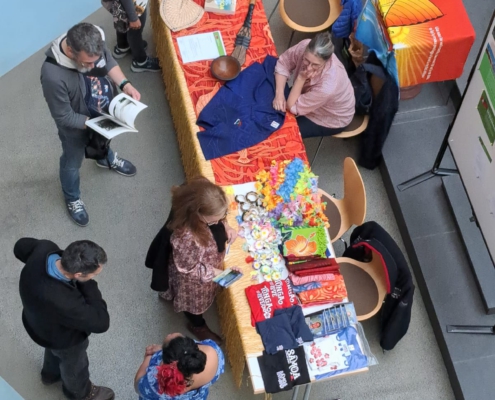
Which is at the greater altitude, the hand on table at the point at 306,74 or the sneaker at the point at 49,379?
the hand on table at the point at 306,74

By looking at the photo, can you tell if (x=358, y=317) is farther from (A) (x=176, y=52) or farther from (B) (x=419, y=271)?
(A) (x=176, y=52)

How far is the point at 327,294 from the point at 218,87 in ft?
5.02

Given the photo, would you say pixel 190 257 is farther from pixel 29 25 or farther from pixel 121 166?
pixel 29 25

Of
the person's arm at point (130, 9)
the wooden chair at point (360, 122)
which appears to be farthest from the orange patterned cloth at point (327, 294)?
the person's arm at point (130, 9)

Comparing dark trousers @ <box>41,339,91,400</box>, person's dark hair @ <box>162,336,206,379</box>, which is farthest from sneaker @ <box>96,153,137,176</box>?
person's dark hair @ <box>162,336,206,379</box>

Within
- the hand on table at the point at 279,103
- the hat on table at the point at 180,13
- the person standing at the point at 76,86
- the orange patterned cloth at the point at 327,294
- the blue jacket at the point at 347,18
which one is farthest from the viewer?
the blue jacket at the point at 347,18

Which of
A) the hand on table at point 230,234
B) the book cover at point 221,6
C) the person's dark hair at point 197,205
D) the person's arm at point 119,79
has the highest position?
the book cover at point 221,6

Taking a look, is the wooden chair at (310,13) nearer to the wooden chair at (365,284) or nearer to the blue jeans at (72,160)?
the blue jeans at (72,160)

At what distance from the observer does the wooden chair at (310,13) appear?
489 centimetres

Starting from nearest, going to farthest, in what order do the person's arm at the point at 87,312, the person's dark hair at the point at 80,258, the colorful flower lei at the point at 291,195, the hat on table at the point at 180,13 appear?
the person's dark hair at the point at 80,258 → the person's arm at the point at 87,312 → the colorful flower lei at the point at 291,195 → the hat on table at the point at 180,13

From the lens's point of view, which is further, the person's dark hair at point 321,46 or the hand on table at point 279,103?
the hand on table at point 279,103

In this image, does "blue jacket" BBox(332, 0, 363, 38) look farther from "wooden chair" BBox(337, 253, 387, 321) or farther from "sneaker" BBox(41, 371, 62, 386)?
"sneaker" BBox(41, 371, 62, 386)

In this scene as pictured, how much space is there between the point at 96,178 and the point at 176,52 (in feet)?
3.44

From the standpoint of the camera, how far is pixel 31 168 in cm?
459
